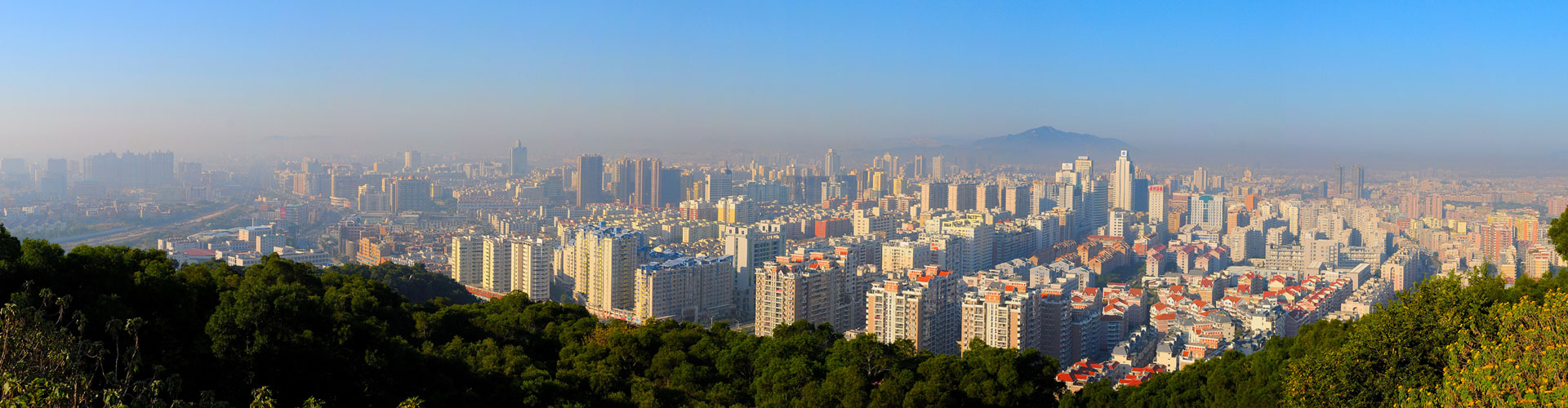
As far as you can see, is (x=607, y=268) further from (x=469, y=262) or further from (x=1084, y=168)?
(x=1084, y=168)

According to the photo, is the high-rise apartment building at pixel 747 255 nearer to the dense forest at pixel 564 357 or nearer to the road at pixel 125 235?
the dense forest at pixel 564 357

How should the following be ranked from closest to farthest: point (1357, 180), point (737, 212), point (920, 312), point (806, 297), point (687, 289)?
point (920, 312) < point (806, 297) < point (687, 289) < point (737, 212) < point (1357, 180)

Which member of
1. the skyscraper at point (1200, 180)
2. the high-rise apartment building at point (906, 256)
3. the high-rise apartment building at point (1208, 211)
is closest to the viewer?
the high-rise apartment building at point (906, 256)

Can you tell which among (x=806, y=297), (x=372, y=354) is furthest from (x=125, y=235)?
Answer: (x=372, y=354)

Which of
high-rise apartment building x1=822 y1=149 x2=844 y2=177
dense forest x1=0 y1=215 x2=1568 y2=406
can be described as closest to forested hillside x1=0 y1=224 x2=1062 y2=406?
dense forest x1=0 y1=215 x2=1568 y2=406

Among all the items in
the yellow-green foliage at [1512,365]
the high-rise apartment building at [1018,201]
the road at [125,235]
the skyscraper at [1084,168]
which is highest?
the skyscraper at [1084,168]

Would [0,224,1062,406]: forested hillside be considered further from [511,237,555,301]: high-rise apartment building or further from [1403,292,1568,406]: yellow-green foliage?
[511,237,555,301]: high-rise apartment building

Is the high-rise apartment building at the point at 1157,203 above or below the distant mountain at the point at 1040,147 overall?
below

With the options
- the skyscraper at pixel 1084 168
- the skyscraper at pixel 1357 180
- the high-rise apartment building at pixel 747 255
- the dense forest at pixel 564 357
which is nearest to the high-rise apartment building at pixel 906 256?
the high-rise apartment building at pixel 747 255
